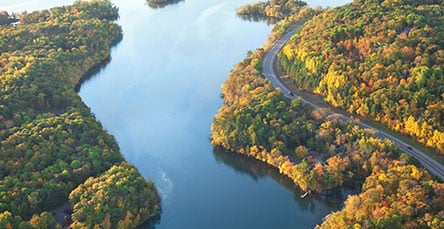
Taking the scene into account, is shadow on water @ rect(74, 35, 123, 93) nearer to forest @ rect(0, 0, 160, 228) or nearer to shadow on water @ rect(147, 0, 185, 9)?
forest @ rect(0, 0, 160, 228)

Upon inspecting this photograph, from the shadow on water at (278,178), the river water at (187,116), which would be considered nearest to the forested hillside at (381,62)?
the shadow on water at (278,178)

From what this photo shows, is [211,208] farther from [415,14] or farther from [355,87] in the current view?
[415,14]

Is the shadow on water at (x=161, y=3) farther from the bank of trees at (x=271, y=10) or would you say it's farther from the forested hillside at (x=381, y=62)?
the forested hillside at (x=381, y=62)

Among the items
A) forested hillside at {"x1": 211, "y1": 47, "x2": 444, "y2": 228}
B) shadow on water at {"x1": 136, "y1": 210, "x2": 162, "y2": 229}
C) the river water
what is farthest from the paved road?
shadow on water at {"x1": 136, "y1": 210, "x2": 162, "y2": 229}

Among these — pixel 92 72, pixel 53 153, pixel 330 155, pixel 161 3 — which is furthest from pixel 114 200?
pixel 161 3

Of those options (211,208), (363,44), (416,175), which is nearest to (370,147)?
(416,175)
